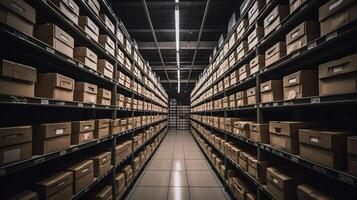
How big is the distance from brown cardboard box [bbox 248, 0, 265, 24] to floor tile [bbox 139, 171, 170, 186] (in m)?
3.00

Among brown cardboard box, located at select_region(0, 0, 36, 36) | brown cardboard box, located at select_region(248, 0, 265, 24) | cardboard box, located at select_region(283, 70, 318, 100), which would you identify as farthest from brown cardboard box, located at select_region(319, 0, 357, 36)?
brown cardboard box, located at select_region(0, 0, 36, 36)

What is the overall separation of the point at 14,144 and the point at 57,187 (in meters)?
0.51

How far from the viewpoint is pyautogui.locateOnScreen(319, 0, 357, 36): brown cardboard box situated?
38.2 inches

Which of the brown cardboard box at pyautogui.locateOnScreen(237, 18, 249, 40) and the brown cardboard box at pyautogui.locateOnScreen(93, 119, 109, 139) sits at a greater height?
the brown cardboard box at pyautogui.locateOnScreen(237, 18, 249, 40)

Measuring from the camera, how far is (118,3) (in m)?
4.30

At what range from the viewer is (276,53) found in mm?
1675

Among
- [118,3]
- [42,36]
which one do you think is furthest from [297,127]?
[118,3]

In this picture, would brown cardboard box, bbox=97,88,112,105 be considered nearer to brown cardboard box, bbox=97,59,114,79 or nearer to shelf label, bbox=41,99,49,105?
brown cardboard box, bbox=97,59,114,79

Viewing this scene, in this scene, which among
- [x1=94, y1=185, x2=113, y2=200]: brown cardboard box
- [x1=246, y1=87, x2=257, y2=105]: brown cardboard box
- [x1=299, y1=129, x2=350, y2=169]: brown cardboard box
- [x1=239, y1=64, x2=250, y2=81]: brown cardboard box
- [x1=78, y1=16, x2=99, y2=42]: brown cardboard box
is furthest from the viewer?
[x1=239, y1=64, x2=250, y2=81]: brown cardboard box

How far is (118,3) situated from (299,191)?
16.2 feet

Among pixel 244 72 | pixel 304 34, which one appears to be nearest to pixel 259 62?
pixel 244 72

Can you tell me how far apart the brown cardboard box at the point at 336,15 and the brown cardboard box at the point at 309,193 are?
1059 mm

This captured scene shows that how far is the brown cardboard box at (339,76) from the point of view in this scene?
97cm

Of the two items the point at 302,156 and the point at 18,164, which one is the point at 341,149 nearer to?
the point at 302,156
